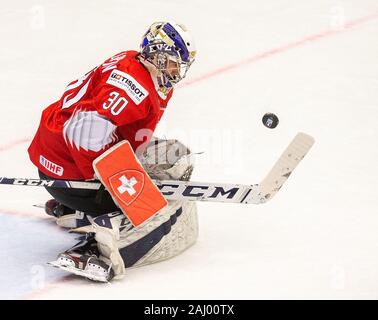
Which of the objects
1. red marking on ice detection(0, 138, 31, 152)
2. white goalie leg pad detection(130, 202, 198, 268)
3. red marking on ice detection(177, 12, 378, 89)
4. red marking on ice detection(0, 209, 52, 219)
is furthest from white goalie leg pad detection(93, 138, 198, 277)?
red marking on ice detection(177, 12, 378, 89)

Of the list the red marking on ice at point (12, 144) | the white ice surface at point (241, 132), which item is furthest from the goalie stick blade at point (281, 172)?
Answer: the red marking on ice at point (12, 144)

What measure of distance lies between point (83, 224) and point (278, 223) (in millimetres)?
792

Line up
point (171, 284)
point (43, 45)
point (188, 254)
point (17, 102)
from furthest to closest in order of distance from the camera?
1. point (43, 45)
2. point (17, 102)
3. point (188, 254)
4. point (171, 284)

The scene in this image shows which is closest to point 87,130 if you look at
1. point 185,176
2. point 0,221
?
point 185,176

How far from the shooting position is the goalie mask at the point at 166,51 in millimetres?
3486

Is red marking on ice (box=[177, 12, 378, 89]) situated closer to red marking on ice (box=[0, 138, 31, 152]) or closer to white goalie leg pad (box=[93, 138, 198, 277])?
red marking on ice (box=[0, 138, 31, 152])

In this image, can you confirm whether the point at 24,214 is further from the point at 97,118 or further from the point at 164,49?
the point at 164,49

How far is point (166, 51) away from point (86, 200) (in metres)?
0.62

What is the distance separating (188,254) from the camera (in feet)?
12.0

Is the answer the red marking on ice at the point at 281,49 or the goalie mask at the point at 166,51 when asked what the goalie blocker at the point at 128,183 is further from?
the red marking on ice at the point at 281,49

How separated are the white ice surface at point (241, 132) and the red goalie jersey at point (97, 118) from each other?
372 millimetres

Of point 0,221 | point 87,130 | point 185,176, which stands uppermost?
point 87,130

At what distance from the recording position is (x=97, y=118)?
337 cm

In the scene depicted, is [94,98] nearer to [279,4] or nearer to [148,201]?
[148,201]
